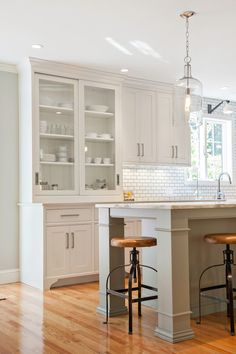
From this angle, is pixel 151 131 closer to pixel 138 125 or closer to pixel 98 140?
pixel 138 125

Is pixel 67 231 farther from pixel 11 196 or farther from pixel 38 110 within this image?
pixel 38 110

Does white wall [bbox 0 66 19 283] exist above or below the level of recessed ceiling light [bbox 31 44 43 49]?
below

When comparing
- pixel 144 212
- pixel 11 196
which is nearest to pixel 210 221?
pixel 144 212

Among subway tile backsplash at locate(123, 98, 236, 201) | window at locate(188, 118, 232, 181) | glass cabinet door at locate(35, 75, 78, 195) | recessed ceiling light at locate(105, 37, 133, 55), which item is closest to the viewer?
recessed ceiling light at locate(105, 37, 133, 55)

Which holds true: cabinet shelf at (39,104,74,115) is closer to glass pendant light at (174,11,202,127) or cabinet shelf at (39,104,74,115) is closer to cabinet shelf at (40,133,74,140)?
cabinet shelf at (40,133,74,140)


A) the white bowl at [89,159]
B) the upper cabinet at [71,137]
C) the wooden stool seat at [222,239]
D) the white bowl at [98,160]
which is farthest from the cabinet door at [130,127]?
the wooden stool seat at [222,239]

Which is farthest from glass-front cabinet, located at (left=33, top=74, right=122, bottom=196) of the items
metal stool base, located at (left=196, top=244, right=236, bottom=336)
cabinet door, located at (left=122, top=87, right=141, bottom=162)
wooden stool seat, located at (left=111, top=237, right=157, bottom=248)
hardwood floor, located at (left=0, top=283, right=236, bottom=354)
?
metal stool base, located at (left=196, top=244, right=236, bottom=336)

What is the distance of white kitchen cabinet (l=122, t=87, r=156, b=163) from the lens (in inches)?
240

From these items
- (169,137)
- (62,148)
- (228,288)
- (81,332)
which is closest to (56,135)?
(62,148)

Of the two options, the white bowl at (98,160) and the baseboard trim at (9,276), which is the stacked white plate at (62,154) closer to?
the white bowl at (98,160)

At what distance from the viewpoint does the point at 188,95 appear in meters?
3.95

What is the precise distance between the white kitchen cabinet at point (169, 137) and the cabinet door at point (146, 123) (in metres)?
0.10

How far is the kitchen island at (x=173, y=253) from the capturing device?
3.07 m

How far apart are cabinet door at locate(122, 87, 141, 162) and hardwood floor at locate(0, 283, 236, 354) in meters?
2.45
